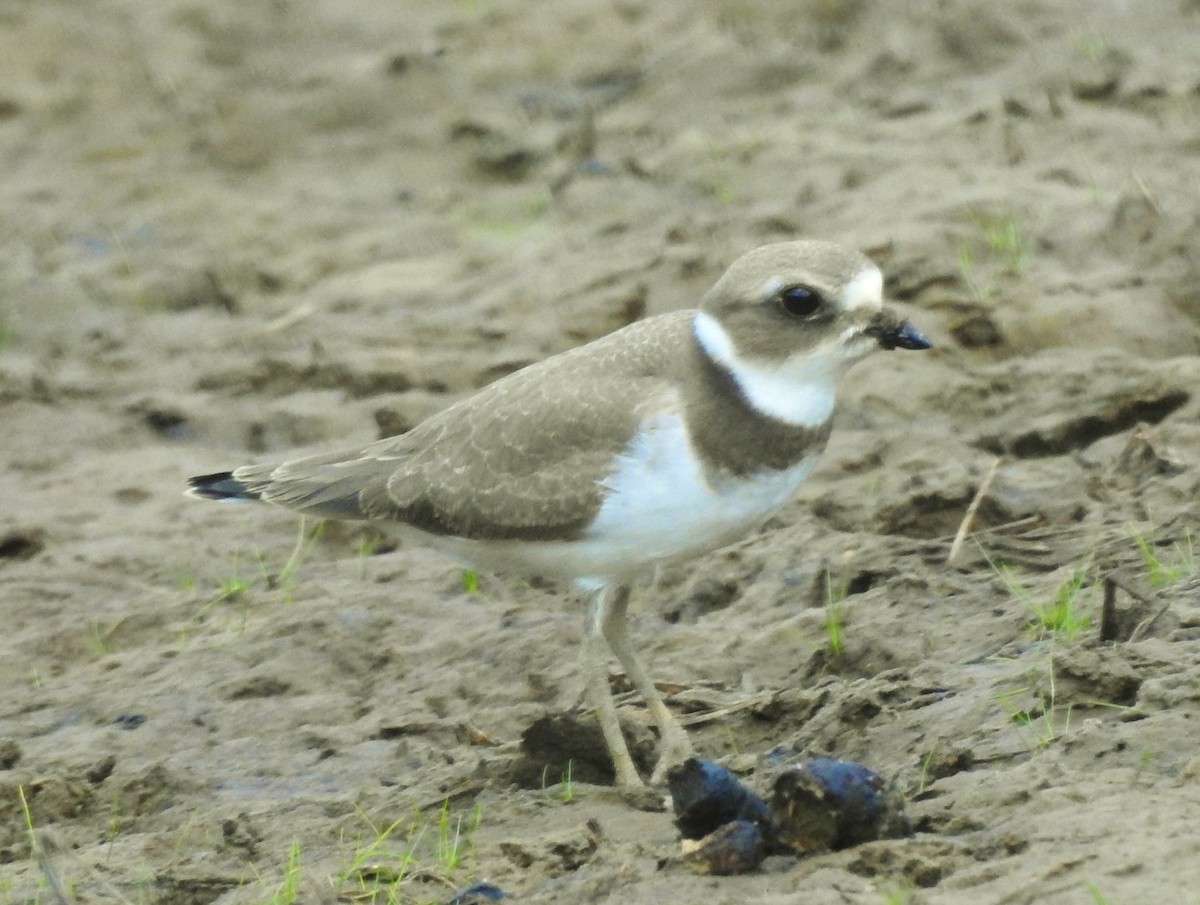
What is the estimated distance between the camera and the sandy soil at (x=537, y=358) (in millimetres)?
4754

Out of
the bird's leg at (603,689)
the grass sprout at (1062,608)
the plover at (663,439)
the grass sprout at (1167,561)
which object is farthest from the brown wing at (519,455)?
the grass sprout at (1167,561)

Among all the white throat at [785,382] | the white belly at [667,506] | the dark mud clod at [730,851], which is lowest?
the dark mud clod at [730,851]

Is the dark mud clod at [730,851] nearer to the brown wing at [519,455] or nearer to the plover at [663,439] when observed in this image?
the plover at [663,439]

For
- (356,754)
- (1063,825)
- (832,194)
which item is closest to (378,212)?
(832,194)

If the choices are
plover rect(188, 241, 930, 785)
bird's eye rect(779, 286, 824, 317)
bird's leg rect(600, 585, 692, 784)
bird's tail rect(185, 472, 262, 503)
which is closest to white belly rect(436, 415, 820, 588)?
plover rect(188, 241, 930, 785)

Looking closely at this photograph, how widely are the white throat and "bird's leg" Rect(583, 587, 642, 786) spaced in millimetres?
787

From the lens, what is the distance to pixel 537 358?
8.62 metres

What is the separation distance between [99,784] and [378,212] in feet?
20.5

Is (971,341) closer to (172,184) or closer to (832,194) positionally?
(832,194)

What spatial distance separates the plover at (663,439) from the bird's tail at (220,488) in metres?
0.92

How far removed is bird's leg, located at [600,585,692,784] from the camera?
5.41 metres

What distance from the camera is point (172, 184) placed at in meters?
11.6

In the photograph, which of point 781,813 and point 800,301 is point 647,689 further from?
point 781,813

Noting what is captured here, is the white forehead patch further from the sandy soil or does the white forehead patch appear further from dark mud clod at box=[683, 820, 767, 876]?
dark mud clod at box=[683, 820, 767, 876]
